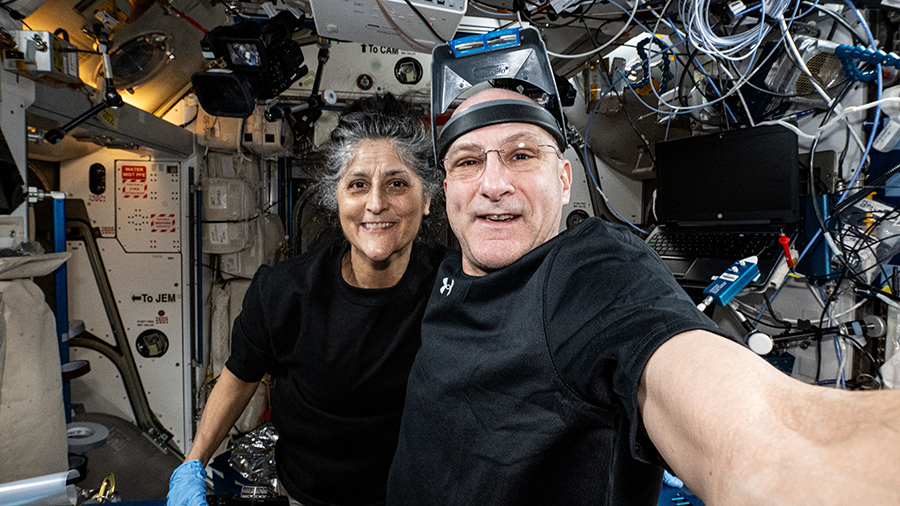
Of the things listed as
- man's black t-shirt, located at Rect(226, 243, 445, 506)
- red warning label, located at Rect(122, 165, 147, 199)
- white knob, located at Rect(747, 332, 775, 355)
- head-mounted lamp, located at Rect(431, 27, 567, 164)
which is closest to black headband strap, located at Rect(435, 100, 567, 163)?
head-mounted lamp, located at Rect(431, 27, 567, 164)

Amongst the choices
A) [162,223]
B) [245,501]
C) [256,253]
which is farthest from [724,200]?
[162,223]

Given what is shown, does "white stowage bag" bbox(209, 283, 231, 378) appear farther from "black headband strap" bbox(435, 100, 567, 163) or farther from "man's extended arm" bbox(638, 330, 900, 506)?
"man's extended arm" bbox(638, 330, 900, 506)

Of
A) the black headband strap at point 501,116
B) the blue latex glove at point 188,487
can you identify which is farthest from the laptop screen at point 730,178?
the blue latex glove at point 188,487

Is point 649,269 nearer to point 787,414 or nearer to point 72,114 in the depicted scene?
point 787,414

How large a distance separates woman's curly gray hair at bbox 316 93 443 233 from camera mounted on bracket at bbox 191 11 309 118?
0.98 metres

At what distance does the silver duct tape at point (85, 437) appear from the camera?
2.15 m

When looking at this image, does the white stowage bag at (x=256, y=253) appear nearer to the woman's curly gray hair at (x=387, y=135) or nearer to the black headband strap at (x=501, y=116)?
the woman's curly gray hair at (x=387, y=135)

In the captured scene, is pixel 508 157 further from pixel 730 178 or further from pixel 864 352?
pixel 864 352

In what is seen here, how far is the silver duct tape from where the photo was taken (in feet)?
7.05

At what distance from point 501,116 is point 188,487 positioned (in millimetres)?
→ 1730

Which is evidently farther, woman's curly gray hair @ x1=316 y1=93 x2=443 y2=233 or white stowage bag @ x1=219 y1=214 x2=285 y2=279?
white stowage bag @ x1=219 y1=214 x2=285 y2=279

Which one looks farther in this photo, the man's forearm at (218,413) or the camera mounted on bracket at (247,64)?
the camera mounted on bracket at (247,64)

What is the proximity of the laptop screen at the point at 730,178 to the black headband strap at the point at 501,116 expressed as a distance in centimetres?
161

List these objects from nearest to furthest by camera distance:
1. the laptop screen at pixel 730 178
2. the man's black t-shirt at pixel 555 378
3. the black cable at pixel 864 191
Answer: the man's black t-shirt at pixel 555 378, the black cable at pixel 864 191, the laptop screen at pixel 730 178
